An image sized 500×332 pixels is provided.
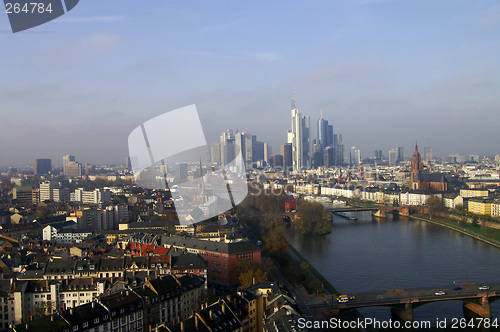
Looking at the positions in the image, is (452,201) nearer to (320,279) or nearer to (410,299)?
(320,279)

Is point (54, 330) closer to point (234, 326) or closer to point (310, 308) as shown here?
point (234, 326)

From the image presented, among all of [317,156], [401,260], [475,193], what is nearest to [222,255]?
[401,260]

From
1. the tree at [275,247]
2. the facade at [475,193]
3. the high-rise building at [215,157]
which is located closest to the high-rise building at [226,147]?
the high-rise building at [215,157]

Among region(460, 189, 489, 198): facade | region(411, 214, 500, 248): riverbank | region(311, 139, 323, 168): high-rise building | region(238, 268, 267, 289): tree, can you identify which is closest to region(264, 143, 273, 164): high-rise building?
region(311, 139, 323, 168): high-rise building

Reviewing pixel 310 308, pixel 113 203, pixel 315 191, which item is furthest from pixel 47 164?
pixel 310 308

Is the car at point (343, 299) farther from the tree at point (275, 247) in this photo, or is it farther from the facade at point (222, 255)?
the tree at point (275, 247)

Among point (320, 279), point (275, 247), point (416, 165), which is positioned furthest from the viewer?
point (416, 165)

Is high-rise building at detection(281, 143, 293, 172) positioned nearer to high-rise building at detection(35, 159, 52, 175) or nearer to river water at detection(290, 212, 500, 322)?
high-rise building at detection(35, 159, 52, 175)
